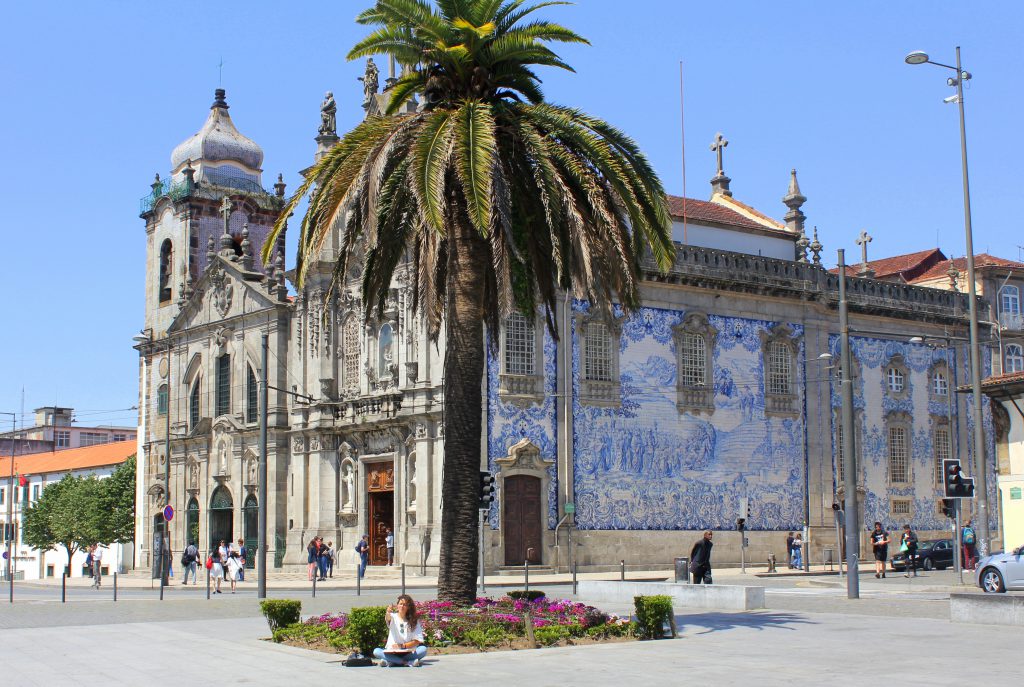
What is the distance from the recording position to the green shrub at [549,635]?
18141 mm

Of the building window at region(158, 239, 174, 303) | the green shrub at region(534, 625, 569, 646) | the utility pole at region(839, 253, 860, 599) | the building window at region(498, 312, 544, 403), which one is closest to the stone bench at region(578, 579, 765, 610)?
the utility pole at region(839, 253, 860, 599)

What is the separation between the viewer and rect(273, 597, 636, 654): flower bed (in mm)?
17812

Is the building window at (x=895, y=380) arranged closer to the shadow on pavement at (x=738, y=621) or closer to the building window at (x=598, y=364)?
the building window at (x=598, y=364)

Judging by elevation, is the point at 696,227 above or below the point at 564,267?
above

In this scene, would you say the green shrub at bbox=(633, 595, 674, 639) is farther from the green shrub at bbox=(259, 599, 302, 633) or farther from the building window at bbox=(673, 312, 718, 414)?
the building window at bbox=(673, 312, 718, 414)

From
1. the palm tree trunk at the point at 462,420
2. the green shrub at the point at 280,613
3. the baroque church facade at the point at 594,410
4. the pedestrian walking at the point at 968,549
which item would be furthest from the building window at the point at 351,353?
the green shrub at the point at 280,613

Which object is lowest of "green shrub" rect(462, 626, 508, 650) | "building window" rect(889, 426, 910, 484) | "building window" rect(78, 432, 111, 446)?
"green shrub" rect(462, 626, 508, 650)

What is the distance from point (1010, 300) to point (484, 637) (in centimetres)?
4518

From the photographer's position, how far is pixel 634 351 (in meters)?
45.5

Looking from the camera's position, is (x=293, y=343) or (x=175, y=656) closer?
(x=175, y=656)

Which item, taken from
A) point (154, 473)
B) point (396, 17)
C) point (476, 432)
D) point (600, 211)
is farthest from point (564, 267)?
point (154, 473)

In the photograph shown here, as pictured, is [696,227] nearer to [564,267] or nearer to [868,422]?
[868,422]

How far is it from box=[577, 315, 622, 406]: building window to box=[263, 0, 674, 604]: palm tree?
22.3 metres

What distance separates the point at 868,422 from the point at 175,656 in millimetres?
38954
